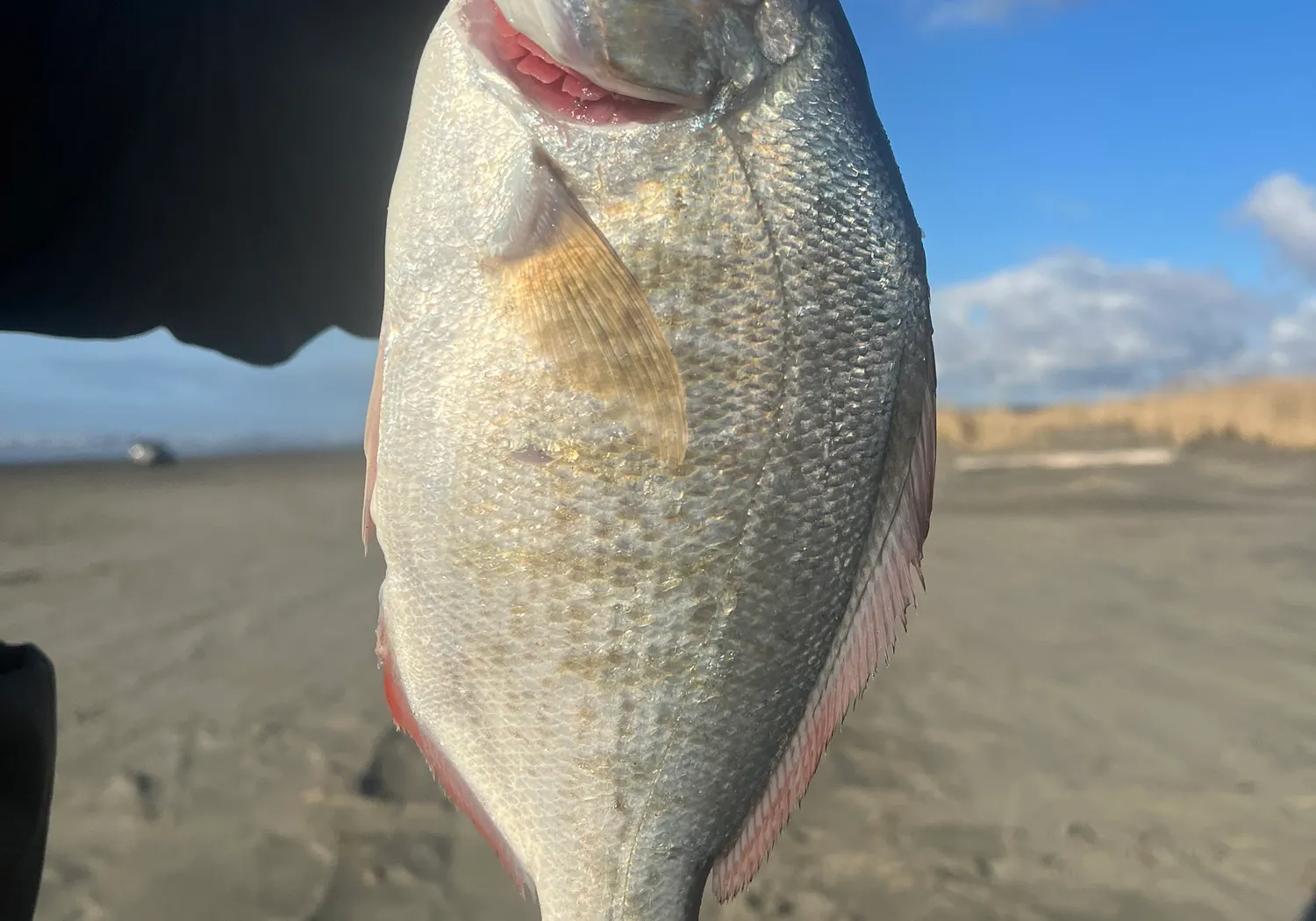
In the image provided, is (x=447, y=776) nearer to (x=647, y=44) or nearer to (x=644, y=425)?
(x=644, y=425)

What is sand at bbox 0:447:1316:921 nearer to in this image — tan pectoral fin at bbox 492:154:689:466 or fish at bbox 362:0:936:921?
fish at bbox 362:0:936:921

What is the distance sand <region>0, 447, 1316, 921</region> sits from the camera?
328cm

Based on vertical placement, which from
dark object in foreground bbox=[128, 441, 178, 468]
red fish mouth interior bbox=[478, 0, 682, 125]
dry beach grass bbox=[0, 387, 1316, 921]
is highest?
red fish mouth interior bbox=[478, 0, 682, 125]

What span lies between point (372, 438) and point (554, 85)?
664 millimetres

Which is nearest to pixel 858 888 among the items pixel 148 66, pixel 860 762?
pixel 860 762

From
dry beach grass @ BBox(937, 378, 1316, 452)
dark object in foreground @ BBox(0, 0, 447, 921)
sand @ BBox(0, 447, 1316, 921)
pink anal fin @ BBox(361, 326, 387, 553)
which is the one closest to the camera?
pink anal fin @ BBox(361, 326, 387, 553)

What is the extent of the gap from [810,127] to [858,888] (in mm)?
3125

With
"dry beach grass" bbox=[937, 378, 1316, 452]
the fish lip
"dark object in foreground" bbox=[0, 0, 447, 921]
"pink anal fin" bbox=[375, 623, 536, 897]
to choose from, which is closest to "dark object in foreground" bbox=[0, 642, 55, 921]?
"dark object in foreground" bbox=[0, 0, 447, 921]

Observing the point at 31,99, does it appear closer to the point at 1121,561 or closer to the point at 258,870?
the point at 258,870

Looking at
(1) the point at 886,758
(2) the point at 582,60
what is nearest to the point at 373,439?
(2) the point at 582,60

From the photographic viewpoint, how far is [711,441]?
1.26 metres

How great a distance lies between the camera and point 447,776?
4.70 feet

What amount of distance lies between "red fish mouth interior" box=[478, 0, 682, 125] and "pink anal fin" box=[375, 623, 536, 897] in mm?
948

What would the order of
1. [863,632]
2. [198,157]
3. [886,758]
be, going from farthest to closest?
[886,758], [198,157], [863,632]
